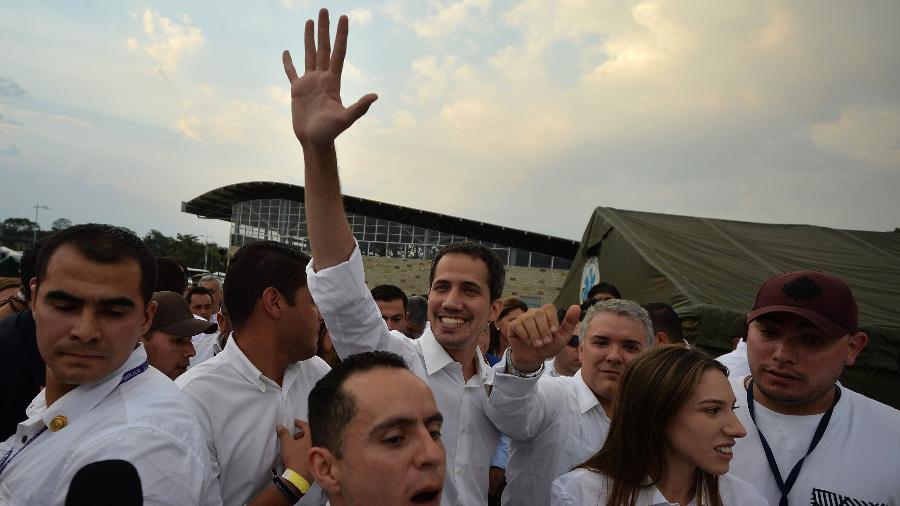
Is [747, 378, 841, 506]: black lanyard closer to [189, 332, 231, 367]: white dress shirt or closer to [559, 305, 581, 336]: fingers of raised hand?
[559, 305, 581, 336]: fingers of raised hand

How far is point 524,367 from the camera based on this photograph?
2418 millimetres

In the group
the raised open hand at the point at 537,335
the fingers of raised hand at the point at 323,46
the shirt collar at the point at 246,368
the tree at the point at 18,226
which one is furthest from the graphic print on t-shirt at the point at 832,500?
the tree at the point at 18,226

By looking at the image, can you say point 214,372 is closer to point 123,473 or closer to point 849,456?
point 123,473

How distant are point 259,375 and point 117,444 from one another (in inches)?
28.8

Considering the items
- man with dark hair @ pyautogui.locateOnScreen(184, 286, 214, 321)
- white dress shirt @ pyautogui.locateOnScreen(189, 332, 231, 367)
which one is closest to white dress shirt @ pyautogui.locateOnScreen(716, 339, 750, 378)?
white dress shirt @ pyautogui.locateOnScreen(189, 332, 231, 367)

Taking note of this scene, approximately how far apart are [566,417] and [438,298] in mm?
958

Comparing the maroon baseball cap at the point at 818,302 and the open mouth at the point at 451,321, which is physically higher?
the maroon baseball cap at the point at 818,302

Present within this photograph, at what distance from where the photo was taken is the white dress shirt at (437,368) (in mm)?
2189

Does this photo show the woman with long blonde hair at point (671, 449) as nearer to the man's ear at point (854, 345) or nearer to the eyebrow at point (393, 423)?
the man's ear at point (854, 345)

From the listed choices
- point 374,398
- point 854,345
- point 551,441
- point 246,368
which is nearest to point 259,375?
point 246,368

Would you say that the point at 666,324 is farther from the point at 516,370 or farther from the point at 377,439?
the point at 377,439

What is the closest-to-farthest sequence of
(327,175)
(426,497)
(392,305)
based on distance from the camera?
(426,497) < (327,175) < (392,305)

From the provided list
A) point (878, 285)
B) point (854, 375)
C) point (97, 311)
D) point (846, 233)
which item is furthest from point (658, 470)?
point (846, 233)

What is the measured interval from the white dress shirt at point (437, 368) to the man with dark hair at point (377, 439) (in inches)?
15.3
